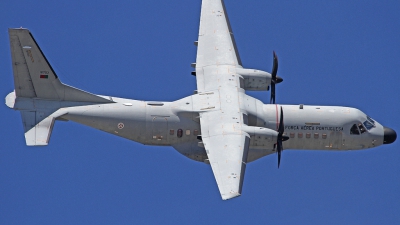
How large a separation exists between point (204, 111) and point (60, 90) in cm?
1014

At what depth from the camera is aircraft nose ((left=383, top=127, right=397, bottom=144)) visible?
91.2 meters

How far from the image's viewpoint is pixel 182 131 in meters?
88.5

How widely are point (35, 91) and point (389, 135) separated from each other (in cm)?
2542

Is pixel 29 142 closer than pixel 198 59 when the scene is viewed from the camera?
Yes

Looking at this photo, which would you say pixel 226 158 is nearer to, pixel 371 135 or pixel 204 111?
pixel 204 111

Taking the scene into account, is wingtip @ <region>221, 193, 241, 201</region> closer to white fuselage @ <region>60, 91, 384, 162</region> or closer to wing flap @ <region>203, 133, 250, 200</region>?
wing flap @ <region>203, 133, 250, 200</region>

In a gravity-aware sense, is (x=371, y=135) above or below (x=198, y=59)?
below

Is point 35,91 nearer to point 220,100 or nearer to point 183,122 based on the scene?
point 183,122

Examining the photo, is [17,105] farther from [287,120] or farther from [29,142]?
[287,120]

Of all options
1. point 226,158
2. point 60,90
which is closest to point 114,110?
point 60,90

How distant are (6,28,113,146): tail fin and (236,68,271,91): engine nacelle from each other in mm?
10182

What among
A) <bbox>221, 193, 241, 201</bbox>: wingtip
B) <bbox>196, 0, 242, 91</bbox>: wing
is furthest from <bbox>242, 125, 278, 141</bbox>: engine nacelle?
<bbox>221, 193, 241, 201</bbox>: wingtip

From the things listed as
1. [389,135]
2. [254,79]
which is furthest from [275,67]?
[389,135]

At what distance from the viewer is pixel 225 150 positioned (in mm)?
84750
